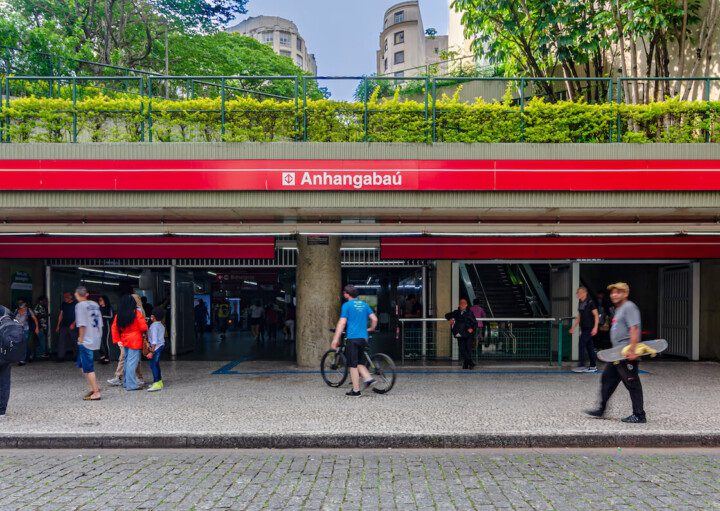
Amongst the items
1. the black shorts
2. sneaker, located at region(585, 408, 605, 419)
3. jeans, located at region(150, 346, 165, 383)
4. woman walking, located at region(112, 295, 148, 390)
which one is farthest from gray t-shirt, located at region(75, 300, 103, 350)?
sneaker, located at region(585, 408, 605, 419)

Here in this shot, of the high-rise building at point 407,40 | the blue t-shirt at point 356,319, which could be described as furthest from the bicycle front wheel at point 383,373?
the high-rise building at point 407,40

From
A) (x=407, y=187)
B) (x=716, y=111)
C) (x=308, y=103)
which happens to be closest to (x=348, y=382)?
(x=407, y=187)

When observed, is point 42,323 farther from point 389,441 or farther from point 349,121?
point 389,441

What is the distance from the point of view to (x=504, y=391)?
28.2 ft

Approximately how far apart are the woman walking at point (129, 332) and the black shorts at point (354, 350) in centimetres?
313

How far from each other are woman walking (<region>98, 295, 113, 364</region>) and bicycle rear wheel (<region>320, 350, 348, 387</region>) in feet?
16.7

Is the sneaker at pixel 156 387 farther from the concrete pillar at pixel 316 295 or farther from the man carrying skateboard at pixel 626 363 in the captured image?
the man carrying skateboard at pixel 626 363

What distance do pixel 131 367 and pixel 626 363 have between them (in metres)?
6.86

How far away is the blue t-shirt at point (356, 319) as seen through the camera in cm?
806

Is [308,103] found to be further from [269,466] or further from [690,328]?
[690,328]

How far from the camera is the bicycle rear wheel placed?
8.91m

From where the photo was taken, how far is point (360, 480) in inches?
189

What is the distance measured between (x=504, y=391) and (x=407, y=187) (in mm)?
3430

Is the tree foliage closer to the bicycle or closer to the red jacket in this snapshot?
the bicycle
